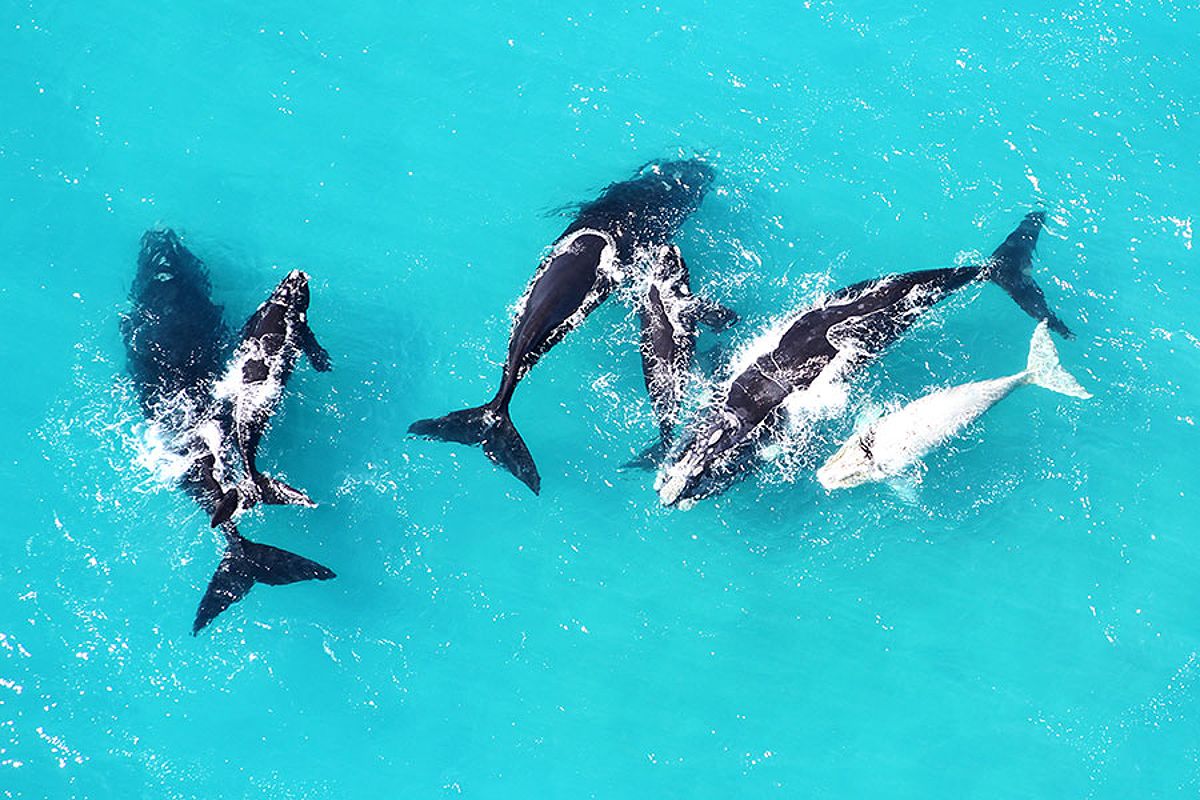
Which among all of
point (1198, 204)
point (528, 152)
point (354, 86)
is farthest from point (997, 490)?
point (354, 86)

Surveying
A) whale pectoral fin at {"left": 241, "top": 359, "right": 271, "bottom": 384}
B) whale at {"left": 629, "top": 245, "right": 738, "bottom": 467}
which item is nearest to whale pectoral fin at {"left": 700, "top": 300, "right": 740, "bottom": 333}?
whale at {"left": 629, "top": 245, "right": 738, "bottom": 467}

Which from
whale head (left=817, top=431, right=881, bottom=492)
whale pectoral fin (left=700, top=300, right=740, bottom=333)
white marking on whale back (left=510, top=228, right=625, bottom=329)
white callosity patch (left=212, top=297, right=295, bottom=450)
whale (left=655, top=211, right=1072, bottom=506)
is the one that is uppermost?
white callosity patch (left=212, top=297, right=295, bottom=450)

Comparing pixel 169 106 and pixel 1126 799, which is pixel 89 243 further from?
pixel 1126 799

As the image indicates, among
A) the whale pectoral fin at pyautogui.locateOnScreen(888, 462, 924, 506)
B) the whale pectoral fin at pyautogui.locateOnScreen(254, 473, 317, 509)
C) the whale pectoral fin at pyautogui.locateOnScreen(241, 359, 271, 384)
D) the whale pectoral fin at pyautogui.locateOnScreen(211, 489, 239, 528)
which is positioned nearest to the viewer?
the whale pectoral fin at pyautogui.locateOnScreen(211, 489, 239, 528)

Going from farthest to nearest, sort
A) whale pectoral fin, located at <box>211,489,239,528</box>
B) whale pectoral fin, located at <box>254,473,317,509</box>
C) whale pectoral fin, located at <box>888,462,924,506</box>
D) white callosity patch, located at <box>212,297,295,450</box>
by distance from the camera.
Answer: whale pectoral fin, located at <box>888,462,924,506</box> < white callosity patch, located at <box>212,297,295,450</box> < whale pectoral fin, located at <box>254,473,317,509</box> < whale pectoral fin, located at <box>211,489,239,528</box>

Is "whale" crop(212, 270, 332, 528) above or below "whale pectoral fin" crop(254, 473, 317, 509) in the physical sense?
above

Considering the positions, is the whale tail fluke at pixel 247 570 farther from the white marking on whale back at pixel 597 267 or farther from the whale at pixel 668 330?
the whale at pixel 668 330

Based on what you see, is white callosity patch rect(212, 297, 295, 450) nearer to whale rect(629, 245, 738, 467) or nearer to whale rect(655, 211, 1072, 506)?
whale rect(629, 245, 738, 467)
